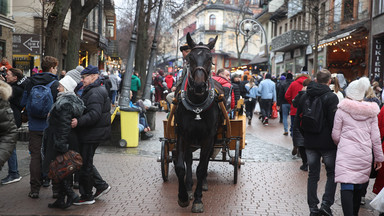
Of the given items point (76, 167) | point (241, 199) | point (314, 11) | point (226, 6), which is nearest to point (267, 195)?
point (241, 199)

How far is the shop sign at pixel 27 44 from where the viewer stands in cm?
1480

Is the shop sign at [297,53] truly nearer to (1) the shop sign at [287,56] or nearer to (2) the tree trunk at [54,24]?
(1) the shop sign at [287,56]

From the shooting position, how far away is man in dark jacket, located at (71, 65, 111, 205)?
6203 millimetres

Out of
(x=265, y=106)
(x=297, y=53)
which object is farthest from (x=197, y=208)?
(x=297, y=53)

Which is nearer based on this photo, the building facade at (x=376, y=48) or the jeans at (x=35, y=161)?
the jeans at (x=35, y=161)

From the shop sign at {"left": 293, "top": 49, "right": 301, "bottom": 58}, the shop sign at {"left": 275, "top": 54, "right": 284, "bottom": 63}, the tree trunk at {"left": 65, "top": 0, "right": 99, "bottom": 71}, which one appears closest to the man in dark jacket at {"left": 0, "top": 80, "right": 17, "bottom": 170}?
the tree trunk at {"left": 65, "top": 0, "right": 99, "bottom": 71}

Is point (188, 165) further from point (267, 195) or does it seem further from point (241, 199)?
point (267, 195)

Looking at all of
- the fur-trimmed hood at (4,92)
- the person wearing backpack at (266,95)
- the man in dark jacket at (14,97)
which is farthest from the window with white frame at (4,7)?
the fur-trimmed hood at (4,92)

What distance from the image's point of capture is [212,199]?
276 inches

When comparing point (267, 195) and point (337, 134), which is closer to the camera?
point (337, 134)

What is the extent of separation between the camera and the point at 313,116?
19.2 ft

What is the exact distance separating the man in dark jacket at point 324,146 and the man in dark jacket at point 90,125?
276 cm

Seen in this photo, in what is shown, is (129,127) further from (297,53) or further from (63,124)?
(297,53)

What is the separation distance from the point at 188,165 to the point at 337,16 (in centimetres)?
2595
